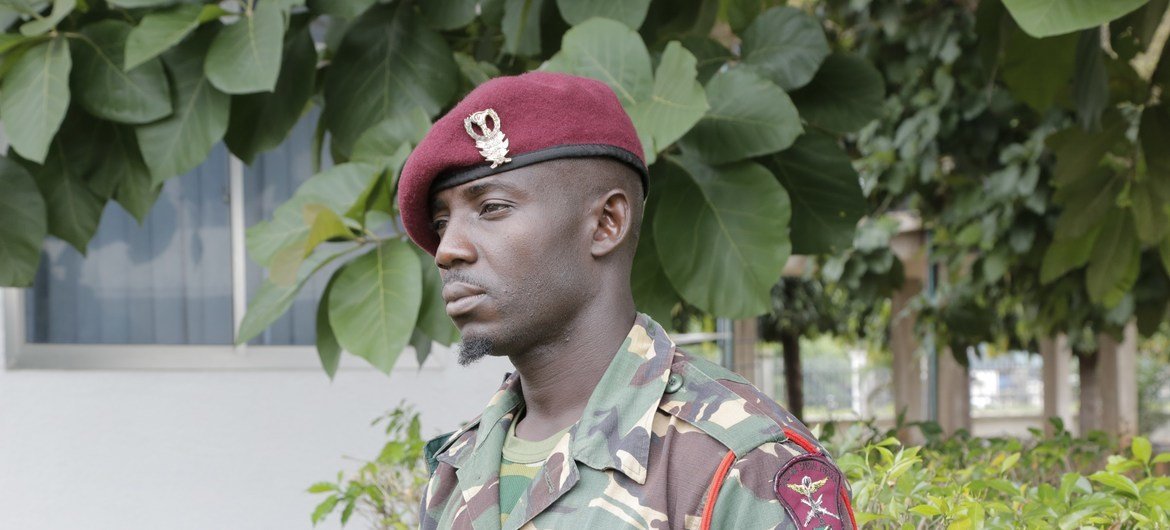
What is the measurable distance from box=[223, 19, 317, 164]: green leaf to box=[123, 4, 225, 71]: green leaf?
25 centimetres

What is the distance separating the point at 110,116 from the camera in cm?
222

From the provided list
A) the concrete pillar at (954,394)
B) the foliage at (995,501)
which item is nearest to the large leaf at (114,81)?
the foliage at (995,501)

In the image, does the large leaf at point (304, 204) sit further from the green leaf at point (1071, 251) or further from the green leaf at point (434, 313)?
the green leaf at point (1071, 251)

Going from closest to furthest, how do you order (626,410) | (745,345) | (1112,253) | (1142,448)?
(626,410) → (1142,448) → (1112,253) → (745,345)

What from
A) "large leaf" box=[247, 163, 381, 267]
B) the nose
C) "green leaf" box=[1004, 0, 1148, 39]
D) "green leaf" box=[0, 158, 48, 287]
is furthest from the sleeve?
"green leaf" box=[0, 158, 48, 287]

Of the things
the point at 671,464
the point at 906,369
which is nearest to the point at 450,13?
the point at 671,464

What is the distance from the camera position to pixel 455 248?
1.30 metres

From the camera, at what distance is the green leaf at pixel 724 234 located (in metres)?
2.05

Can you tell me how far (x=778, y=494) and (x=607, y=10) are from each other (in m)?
1.27

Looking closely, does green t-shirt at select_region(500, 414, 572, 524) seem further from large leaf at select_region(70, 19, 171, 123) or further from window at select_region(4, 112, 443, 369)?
window at select_region(4, 112, 443, 369)

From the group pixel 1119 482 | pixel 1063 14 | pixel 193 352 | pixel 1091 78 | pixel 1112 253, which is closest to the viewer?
pixel 1063 14

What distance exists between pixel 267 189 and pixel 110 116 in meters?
2.23

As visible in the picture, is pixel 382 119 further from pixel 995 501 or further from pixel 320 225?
pixel 995 501

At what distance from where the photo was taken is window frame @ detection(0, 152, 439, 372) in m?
3.78
